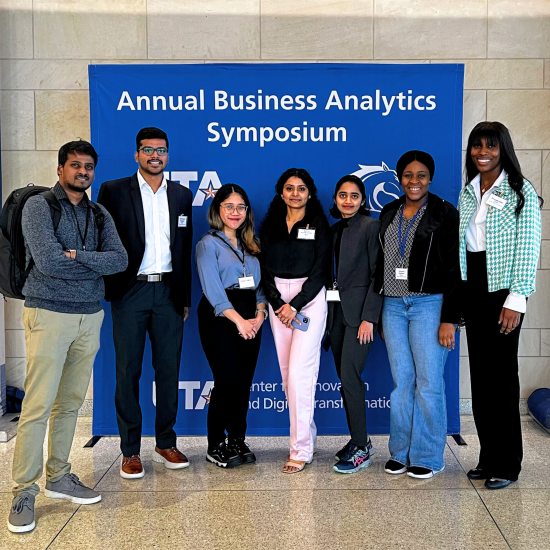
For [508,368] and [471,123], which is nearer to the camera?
[508,368]

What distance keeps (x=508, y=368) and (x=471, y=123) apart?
2037mm

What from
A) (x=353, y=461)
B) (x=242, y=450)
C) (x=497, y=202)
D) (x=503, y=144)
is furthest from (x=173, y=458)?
(x=503, y=144)

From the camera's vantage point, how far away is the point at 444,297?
11.7 feet

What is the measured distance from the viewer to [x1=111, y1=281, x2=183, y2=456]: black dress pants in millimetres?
3666

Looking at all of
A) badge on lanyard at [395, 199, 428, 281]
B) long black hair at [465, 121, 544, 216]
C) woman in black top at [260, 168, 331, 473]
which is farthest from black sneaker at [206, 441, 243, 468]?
long black hair at [465, 121, 544, 216]

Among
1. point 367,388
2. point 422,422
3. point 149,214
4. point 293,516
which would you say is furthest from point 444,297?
point 149,214

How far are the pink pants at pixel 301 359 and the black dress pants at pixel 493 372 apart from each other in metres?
0.82

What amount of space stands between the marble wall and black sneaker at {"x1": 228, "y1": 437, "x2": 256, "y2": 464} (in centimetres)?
261

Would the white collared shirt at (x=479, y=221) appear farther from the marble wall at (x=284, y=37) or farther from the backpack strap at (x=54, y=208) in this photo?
the backpack strap at (x=54, y=208)

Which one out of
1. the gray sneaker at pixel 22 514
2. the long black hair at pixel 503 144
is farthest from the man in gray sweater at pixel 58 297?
the long black hair at pixel 503 144

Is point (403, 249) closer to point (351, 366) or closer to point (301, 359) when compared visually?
point (351, 366)

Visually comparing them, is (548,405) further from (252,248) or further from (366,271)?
(252,248)

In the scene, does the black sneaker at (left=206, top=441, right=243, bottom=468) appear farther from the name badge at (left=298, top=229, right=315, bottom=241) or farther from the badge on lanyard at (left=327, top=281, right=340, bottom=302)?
the name badge at (left=298, top=229, right=315, bottom=241)

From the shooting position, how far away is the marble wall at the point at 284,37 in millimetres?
4652
